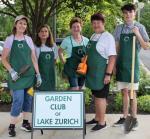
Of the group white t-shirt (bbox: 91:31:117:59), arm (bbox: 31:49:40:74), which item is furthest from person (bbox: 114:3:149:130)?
arm (bbox: 31:49:40:74)

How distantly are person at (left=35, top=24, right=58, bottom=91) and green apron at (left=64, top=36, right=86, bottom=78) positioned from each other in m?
0.25

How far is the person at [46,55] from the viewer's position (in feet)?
24.2

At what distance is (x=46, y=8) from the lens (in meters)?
10.9

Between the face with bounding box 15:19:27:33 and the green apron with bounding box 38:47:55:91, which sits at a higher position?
the face with bounding box 15:19:27:33

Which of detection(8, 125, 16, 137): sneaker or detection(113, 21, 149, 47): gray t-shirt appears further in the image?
detection(113, 21, 149, 47): gray t-shirt

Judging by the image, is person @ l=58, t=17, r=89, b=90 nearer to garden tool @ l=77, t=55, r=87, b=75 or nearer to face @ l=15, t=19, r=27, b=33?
garden tool @ l=77, t=55, r=87, b=75

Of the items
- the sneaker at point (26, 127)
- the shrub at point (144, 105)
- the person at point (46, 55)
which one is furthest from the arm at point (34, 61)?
the shrub at point (144, 105)

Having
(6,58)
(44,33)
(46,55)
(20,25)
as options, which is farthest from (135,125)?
(20,25)

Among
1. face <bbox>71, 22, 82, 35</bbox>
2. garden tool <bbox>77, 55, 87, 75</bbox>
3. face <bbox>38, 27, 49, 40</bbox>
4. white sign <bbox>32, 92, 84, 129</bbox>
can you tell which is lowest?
white sign <bbox>32, 92, 84, 129</bbox>

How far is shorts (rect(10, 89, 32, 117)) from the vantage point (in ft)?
23.0

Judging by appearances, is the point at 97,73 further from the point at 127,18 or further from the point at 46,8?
the point at 46,8

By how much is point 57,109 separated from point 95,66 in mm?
1009

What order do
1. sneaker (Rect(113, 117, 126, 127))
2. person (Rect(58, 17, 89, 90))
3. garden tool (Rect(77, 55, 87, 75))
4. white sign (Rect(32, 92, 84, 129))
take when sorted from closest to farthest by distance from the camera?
white sign (Rect(32, 92, 84, 129)) → garden tool (Rect(77, 55, 87, 75)) → person (Rect(58, 17, 89, 90)) → sneaker (Rect(113, 117, 126, 127))

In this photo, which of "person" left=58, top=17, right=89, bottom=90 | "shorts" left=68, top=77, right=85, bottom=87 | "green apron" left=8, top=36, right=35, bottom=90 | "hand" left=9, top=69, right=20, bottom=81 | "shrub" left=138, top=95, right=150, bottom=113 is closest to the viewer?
"hand" left=9, top=69, right=20, bottom=81
